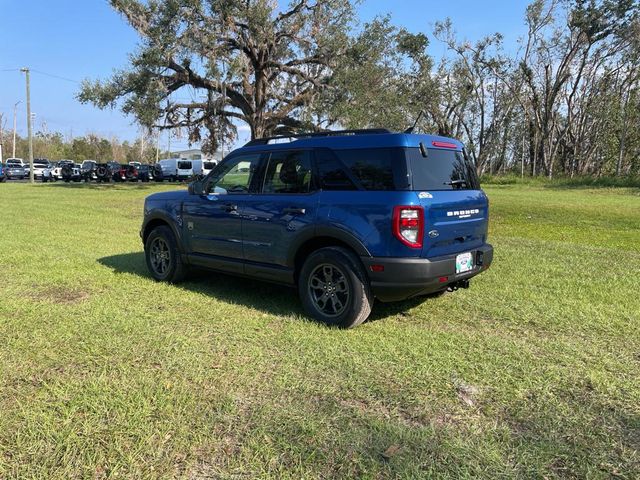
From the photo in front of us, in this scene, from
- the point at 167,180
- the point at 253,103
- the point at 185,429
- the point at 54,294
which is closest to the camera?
the point at 185,429

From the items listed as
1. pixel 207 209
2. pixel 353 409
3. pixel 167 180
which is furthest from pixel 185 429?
pixel 167 180

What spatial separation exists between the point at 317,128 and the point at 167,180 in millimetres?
22821

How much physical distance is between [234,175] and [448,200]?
251cm

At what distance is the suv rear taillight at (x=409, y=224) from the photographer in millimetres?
4211

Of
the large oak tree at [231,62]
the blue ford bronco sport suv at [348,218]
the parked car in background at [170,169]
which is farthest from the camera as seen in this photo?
the parked car in background at [170,169]

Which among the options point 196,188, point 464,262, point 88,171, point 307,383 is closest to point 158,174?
point 88,171

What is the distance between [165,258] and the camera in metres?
6.47

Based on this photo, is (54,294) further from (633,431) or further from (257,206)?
(633,431)

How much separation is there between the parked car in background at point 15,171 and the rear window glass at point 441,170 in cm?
4902

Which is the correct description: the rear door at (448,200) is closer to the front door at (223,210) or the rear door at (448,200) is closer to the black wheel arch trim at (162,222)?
the front door at (223,210)

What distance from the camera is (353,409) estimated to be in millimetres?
3172

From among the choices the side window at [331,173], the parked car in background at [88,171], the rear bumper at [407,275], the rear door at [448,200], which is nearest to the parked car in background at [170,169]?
the parked car in background at [88,171]

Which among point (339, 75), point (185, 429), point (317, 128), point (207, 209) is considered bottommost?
point (185, 429)

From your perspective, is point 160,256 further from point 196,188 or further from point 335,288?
point 335,288
